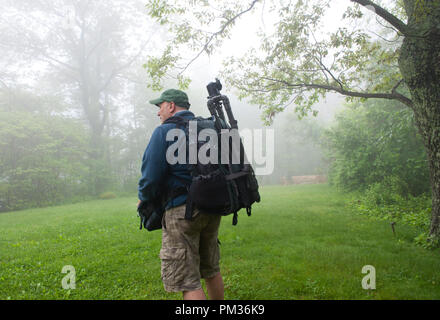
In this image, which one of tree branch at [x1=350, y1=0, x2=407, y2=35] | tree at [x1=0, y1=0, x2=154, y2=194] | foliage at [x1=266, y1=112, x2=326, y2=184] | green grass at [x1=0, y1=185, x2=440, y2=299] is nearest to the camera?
green grass at [x1=0, y1=185, x2=440, y2=299]

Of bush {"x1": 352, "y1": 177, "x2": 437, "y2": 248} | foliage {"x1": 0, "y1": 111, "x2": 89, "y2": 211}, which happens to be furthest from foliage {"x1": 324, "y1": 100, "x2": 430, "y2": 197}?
foliage {"x1": 0, "y1": 111, "x2": 89, "y2": 211}

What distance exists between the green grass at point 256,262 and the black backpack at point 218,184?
1.70 meters

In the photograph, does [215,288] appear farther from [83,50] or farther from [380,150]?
[83,50]

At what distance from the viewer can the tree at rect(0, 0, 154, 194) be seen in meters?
22.3

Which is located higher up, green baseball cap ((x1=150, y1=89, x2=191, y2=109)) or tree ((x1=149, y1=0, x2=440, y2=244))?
tree ((x1=149, y1=0, x2=440, y2=244))

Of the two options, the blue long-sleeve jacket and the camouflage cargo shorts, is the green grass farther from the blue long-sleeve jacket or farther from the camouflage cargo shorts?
the blue long-sleeve jacket

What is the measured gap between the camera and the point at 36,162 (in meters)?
16.6

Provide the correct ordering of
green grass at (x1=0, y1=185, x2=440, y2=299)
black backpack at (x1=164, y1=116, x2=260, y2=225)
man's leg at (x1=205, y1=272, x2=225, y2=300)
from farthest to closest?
green grass at (x1=0, y1=185, x2=440, y2=299) → man's leg at (x1=205, y1=272, x2=225, y2=300) → black backpack at (x1=164, y1=116, x2=260, y2=225)

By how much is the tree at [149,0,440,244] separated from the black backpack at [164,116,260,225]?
4030 mm

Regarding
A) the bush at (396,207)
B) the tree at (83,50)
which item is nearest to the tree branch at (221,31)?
the bush at (396,207)

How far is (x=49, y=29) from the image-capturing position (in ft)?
78.0

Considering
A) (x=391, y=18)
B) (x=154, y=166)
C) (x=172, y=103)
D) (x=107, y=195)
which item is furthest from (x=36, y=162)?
(x=391, y=18)

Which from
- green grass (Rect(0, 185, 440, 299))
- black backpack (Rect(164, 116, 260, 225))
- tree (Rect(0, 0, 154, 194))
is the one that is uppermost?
tree (Rect(0, 0, 154, 194))

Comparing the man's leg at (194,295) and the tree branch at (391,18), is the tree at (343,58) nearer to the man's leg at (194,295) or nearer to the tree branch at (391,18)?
the tree branch at (391,18)
